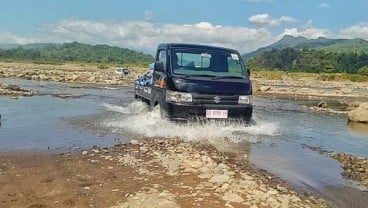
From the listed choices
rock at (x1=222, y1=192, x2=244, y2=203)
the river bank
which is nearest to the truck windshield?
rock at (x1=222, y1=192, x2=244, y2=203)

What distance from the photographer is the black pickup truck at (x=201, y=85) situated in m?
10.8

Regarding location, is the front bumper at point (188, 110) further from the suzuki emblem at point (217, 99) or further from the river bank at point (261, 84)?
the river bank at point (261, 84)

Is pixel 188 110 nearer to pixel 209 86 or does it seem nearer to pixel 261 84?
pixel 209 86

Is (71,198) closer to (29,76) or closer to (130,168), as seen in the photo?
(130,168)

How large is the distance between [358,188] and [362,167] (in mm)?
1684

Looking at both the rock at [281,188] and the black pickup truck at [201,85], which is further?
the black pickup truck at [201,85]

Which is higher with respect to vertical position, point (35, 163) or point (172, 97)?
point (172, 97)

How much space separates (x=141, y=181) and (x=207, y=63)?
6204 mm

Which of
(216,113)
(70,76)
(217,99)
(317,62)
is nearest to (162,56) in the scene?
(217,99)

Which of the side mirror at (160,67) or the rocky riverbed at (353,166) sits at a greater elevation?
the side mirror at (160,67)

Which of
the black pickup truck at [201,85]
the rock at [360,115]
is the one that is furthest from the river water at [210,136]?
the rock at [360,115]

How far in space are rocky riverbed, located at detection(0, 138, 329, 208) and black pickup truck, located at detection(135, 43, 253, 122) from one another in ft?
7.53

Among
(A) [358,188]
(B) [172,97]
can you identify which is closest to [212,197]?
(A) [358,188]

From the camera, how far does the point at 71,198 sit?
5.50 m
